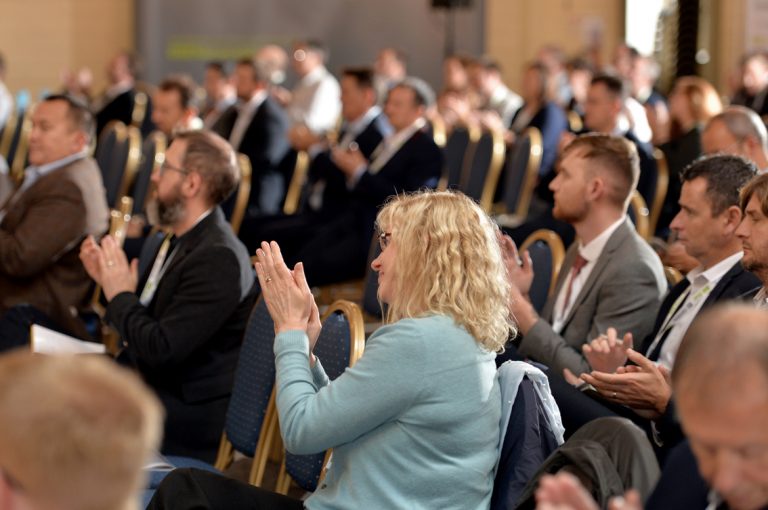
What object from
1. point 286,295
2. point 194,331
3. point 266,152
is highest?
point 286,295

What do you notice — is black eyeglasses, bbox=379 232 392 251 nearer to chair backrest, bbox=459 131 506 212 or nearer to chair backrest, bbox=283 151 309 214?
chair backrest, bbox=459 131 506 212

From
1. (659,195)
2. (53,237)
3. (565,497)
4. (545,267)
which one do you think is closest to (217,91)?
(659,195)

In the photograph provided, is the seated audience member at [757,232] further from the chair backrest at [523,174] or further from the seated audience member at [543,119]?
the seated audience member at [543,119]

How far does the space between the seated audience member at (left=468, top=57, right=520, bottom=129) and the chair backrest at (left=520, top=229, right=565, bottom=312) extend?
687cm

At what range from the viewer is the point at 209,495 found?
241 cm

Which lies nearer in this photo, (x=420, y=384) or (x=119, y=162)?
(x=420, y=384)

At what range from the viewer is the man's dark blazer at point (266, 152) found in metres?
7.37

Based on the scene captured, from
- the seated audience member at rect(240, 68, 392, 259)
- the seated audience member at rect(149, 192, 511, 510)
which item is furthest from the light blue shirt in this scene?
the seated audience member at rect(240, 68, 392, 259)

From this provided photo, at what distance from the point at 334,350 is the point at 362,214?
3186mm

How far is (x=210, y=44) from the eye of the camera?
44.4 ft

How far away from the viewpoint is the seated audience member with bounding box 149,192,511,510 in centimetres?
218

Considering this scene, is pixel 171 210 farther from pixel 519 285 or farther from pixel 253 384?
pixel 519 285

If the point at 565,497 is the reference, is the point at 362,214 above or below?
below

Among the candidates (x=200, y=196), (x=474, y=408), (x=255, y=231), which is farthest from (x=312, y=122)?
(x=474, y=408)
